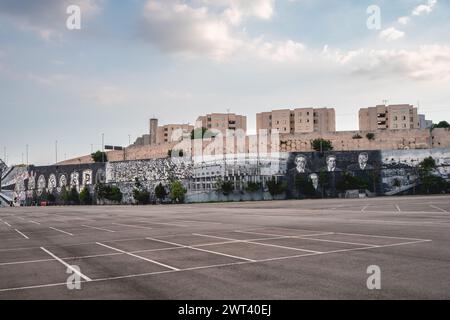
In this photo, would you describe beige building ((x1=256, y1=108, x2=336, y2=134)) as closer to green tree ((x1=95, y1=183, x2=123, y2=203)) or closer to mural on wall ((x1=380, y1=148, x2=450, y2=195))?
mural on wall ((x1=380, y1=148, x2=450, y2=195))

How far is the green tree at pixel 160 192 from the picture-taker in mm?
94375

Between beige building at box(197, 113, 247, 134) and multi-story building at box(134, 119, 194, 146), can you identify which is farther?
multi-story building at box(134, 119, 194, 146)

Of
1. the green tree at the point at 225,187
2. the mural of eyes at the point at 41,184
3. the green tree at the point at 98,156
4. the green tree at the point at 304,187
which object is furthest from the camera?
the green tree at the point at 98,156

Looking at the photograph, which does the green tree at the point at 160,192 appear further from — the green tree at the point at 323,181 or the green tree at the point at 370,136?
the green tree at the point at 370,136

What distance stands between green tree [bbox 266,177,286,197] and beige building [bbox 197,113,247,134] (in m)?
73.0

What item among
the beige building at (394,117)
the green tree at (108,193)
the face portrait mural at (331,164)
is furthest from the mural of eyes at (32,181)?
the beige building at (394,117)

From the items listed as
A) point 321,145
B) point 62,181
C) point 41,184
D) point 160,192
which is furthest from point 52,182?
point 321,145

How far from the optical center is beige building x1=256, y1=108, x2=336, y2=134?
13900cm

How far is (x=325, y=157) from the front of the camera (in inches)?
3398

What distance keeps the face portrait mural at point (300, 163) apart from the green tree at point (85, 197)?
56705 mm

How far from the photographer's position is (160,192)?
94.2 metres

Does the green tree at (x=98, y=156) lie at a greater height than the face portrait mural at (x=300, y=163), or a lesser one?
greater

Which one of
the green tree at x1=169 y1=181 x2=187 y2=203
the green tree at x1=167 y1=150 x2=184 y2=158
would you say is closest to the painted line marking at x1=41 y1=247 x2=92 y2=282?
the green tree at x1=169 y1=181 x2=187 y2=203

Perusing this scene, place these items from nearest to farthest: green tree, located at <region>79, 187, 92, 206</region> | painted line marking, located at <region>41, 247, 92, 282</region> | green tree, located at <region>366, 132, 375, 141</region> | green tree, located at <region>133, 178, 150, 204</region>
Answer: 1. painted line marking, located at <region>41, 247, 92, 282</region>
2. green tree, located at <region>133, 178, 150, 204</region>
3. green tree, located at <region>366, 132, 375, 141</region>
4. green tree, located at <region>79, 187, 92, 206</region>
